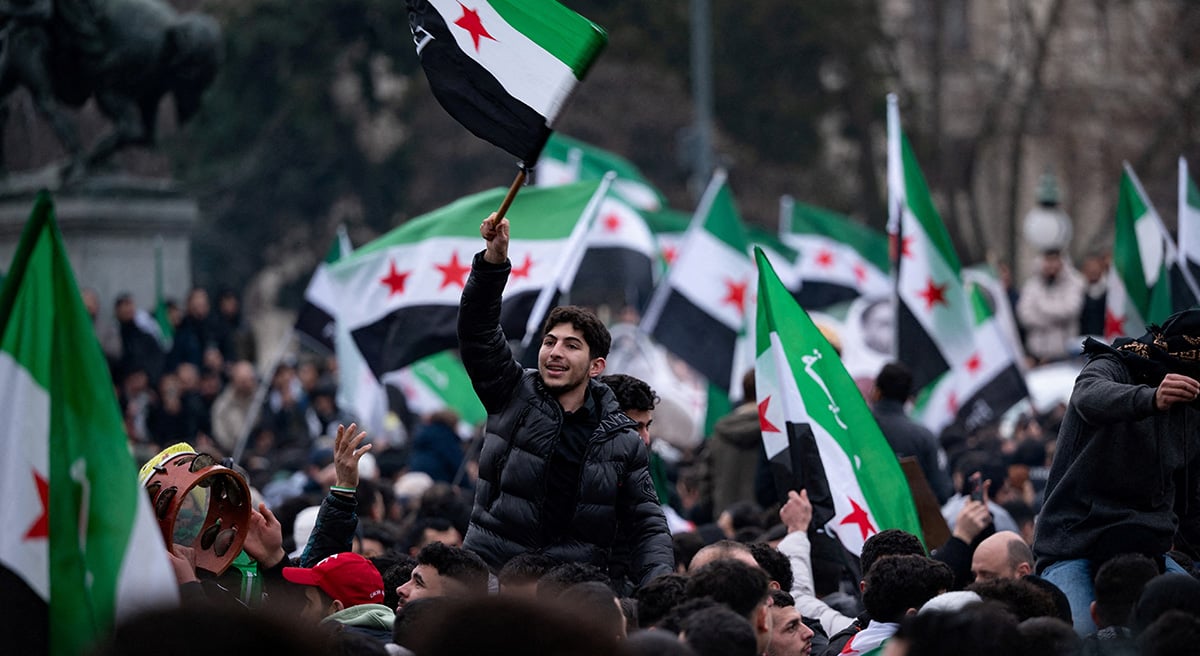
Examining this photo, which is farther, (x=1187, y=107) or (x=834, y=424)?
(x=1187, y=107)

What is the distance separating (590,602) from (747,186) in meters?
30.2

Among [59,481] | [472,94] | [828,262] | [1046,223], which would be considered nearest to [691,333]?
[828,262]

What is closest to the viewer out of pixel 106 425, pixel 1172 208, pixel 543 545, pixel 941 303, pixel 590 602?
pixel 106 425

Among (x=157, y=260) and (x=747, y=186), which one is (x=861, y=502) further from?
(x=747, y=186)

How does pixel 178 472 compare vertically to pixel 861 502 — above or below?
below

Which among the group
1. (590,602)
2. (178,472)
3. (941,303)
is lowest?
(178,472)

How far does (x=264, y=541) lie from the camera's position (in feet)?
21.6

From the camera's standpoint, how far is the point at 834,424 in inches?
307

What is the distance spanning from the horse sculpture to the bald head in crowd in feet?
35.8

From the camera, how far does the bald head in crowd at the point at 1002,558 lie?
6.71 m

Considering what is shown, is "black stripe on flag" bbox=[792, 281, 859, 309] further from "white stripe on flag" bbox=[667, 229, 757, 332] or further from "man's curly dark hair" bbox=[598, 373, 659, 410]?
"man's curly dark hair" bbox=[598, 373, 659, 410]

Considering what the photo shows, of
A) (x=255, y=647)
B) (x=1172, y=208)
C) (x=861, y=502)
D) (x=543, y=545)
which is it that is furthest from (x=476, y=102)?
(x=1172, y=208)

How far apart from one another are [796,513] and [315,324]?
6949mm

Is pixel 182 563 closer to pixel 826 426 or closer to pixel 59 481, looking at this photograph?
pixel 59 481
